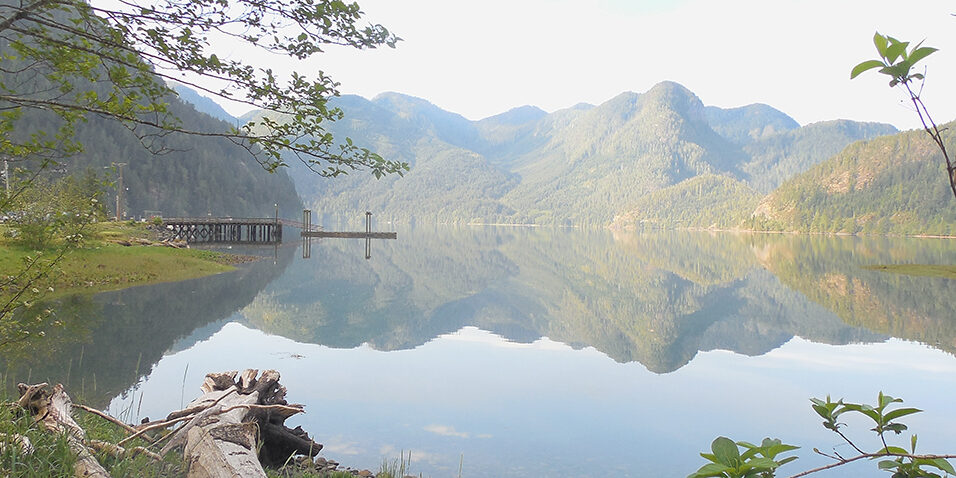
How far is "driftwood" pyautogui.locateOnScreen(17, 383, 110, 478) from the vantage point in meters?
5.51

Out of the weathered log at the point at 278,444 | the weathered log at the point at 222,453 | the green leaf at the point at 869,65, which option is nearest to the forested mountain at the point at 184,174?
the weathered log at the point at 278,444

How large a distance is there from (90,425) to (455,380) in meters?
8.64

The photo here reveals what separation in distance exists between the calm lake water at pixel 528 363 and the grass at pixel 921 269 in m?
11.7

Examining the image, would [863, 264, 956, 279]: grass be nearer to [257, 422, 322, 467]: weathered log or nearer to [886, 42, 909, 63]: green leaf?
[257, 422, 322, 467]: weathered log

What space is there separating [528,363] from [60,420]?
42.7 feet

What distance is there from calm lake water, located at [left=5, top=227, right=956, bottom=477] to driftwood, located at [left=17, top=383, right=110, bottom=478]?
3.76 metres

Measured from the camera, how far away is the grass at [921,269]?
148 feet

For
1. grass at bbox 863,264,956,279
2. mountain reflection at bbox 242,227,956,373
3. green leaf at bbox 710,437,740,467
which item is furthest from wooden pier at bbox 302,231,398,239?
green leaf at bbox 710,437,740,467

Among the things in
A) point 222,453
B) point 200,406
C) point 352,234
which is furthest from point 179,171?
point 222,453

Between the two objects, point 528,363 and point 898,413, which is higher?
point 898,413

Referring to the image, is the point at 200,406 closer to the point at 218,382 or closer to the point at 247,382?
the point at 247,382

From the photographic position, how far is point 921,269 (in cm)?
4856

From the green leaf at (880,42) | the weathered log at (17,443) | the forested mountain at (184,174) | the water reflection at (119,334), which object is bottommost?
the water reflection at (119,334)

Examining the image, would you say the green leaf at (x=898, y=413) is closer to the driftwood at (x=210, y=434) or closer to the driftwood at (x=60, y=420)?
the driftwood at (x=210, y=434)
